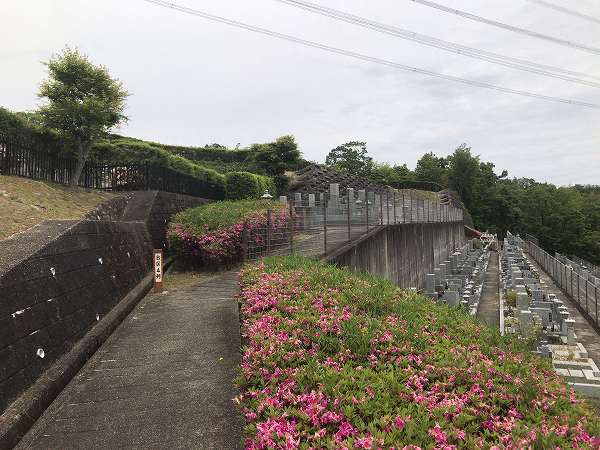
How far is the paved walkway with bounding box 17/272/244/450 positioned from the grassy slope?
10.2 feet

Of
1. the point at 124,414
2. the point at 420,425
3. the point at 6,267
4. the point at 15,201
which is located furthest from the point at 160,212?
the point at 420,425

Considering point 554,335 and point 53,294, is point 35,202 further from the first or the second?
point 554,335

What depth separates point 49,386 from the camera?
4.18 metres

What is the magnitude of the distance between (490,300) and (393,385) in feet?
74.7

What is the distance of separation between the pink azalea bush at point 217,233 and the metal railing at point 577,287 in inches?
633

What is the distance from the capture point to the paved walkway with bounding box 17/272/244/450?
3.55 metres

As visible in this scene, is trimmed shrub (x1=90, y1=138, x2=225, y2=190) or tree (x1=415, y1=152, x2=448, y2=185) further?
tree (x1=415, y1=152, x2=448, y2=185)

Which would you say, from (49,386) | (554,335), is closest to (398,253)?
(554,335)

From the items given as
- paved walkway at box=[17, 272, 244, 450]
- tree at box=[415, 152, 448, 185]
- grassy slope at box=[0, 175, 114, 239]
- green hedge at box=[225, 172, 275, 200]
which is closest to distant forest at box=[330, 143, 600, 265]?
tree at box=[415, 152, 448, 185]

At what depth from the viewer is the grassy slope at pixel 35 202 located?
7637 mm

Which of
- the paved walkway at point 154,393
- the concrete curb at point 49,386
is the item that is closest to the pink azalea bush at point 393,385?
the paved walkway at point 154,393

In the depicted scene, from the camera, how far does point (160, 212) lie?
43.4 ft

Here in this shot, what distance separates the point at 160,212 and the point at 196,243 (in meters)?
3.11

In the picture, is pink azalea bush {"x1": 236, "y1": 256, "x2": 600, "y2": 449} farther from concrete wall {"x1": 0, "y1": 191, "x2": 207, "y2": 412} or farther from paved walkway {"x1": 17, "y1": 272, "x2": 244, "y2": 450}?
concrete wall {"x1": 0, "y1": 191, "x2": 207, "y2": 412}
